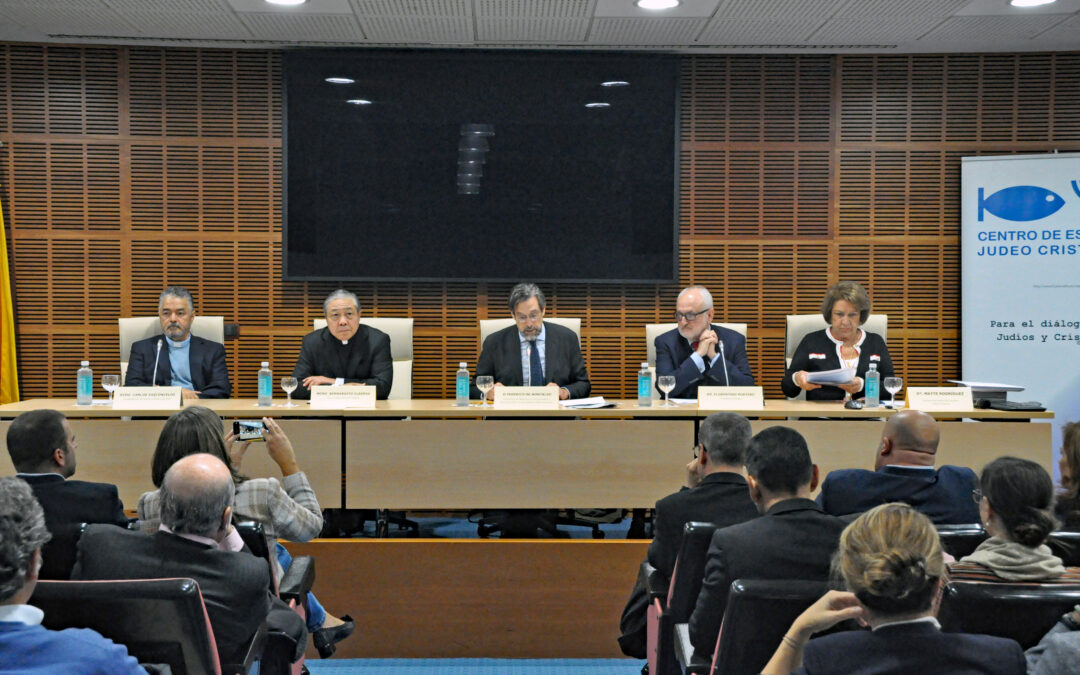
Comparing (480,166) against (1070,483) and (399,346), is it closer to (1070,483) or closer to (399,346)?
(399,346)

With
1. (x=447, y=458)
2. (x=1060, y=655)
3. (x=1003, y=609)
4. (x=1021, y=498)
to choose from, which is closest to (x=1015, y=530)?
(x=1021, y=498)

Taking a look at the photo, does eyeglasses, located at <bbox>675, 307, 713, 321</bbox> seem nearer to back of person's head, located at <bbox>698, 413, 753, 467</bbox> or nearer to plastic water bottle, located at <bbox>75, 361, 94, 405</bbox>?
back of person's head, located at <bbox>698, 413, 753, 467</bbox>

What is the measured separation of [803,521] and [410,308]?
4.65 meters

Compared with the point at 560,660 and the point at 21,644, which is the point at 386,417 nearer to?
the point at 560,660

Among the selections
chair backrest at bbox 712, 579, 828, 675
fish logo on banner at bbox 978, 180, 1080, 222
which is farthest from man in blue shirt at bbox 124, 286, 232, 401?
fish logo on banner at bbox 978, 180, 1080, 222

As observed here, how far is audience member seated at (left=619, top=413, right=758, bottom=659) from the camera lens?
2717 mm

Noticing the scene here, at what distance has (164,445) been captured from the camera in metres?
2.69

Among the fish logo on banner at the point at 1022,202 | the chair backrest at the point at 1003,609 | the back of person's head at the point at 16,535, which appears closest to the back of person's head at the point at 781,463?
the chair backrest at the point at 1003,609

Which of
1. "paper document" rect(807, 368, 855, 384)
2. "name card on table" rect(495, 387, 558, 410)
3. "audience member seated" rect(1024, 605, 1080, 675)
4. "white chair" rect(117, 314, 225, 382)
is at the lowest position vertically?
"audience member seated" rect(1024, 605, 1080, 675)

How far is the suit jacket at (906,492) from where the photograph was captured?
2811 mm

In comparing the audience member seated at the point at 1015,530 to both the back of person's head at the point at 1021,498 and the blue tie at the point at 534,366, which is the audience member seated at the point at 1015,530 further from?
the blue tie at the point at 534,366

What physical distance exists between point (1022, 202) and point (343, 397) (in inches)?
187

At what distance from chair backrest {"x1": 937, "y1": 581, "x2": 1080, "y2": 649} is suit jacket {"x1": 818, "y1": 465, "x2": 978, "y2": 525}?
1.01 meters

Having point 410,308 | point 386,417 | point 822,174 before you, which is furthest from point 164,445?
point 822,174
